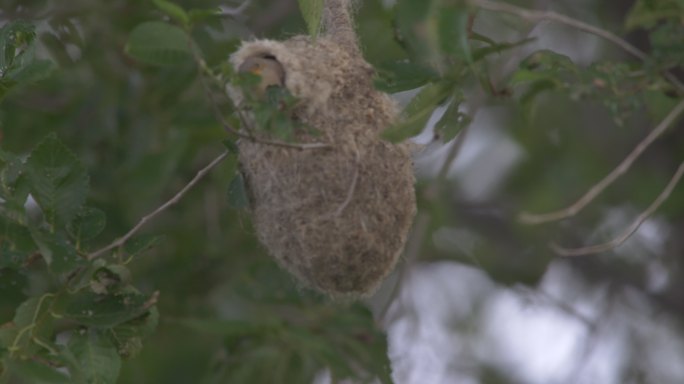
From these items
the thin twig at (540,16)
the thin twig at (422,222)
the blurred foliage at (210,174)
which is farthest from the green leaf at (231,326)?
the thin twig at (540,16)

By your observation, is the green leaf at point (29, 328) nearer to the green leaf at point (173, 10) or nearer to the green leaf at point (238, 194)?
the green leaf at point (238, 194)

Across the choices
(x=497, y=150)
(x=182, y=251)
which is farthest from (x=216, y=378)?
(x=497, y=150)

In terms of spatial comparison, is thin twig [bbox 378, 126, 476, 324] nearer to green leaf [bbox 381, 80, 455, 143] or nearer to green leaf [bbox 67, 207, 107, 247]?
green leaf [bbox 381, 80, 455, 143]

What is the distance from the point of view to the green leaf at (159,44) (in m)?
1.92

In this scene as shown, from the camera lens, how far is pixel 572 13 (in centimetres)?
423

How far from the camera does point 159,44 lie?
6.36 feet

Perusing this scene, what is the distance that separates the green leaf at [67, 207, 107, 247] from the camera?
2221 mm

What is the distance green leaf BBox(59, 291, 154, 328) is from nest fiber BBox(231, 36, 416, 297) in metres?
0.27

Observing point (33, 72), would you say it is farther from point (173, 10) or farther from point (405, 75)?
point (405, 75)

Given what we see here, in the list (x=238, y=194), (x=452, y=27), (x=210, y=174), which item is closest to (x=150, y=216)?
(x=238, y=194)

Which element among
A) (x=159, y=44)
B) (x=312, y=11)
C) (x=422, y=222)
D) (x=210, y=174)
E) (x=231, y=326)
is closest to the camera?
(x=159, y=44)

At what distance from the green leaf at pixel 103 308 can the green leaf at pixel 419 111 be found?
0.53m

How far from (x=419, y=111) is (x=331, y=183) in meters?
0.20

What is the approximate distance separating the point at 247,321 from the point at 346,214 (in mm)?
1162
